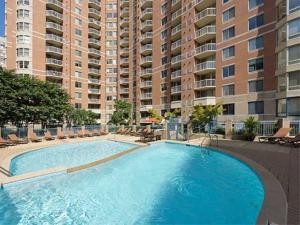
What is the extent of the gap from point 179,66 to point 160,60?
22.4 feet

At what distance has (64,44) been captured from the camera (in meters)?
51.5

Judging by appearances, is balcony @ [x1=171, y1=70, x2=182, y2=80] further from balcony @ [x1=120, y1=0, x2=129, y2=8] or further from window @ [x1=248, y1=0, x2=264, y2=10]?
balcony @ [x1=120, y1=0, x2=129, y2=8]

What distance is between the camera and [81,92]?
56.0 metres

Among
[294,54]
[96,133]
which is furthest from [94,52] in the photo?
[294,54]

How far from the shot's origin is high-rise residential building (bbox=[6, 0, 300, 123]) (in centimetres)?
2803

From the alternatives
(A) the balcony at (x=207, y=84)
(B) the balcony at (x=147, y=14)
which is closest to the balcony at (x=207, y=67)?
(A) the balcony at (x=207, y=84)

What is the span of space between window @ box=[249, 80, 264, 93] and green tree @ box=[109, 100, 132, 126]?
26036 mm

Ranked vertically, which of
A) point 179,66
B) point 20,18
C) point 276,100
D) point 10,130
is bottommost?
point 10,130

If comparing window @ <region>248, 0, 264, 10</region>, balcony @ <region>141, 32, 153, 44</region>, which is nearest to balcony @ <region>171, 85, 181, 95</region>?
balcony @ <region>141, 32, 153, 44</region>

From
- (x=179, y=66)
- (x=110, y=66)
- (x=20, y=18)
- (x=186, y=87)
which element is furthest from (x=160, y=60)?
(x=20, y=18)

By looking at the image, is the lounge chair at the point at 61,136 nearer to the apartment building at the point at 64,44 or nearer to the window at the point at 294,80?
the apartment building at the point at 64,44

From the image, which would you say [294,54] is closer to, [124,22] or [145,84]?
[145,84]

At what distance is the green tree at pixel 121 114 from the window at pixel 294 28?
32.5 m

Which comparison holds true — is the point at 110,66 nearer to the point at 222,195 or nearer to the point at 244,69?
the point at 244,69
